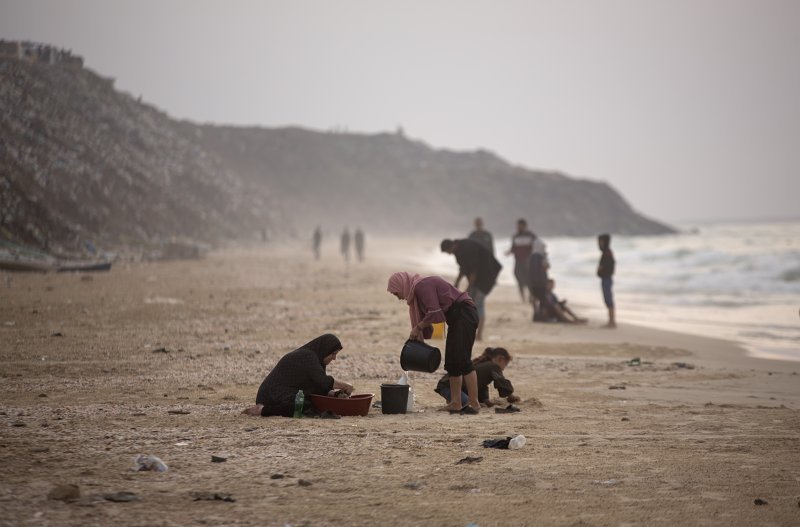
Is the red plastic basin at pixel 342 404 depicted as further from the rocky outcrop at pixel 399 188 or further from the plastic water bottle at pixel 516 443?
the rocky outcrop at pixel 399 188

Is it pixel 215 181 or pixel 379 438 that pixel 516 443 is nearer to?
pixel 379 438

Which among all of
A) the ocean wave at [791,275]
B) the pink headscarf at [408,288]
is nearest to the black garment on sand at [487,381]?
the pink headscarf at [408,288]

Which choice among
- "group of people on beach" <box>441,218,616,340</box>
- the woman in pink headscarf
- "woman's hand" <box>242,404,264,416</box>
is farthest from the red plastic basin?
"group of people on beach" <box>441,218,616,340</box>

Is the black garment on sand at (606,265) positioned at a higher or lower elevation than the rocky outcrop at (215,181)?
lower

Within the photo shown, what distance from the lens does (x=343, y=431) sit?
6695 millimetres

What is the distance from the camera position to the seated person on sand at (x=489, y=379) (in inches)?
323

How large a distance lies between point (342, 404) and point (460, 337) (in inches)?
52.4

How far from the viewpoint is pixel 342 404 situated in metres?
7.43

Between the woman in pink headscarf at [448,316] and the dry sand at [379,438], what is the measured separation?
1.65 feet

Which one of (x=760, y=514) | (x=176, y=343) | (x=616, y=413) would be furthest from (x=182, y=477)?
(x=176, y=343)

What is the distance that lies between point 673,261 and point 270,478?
117ft

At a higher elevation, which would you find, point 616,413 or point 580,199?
point 580,199

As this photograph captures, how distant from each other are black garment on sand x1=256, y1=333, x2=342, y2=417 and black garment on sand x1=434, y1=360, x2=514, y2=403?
1362mm

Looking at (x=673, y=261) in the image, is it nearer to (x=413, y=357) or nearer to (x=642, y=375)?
(x=642, y=375)
